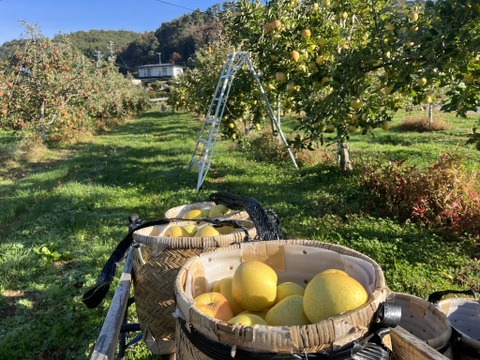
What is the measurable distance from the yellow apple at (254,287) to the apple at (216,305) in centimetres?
4

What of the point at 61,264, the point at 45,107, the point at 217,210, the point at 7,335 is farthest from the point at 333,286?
the point at 45,107

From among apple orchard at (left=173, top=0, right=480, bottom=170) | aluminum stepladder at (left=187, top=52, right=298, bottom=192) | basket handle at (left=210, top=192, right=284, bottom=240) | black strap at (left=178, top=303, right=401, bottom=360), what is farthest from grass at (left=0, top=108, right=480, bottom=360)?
black strap at (left=178, top=303, right=401, bottom=360)

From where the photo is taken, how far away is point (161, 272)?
145cm

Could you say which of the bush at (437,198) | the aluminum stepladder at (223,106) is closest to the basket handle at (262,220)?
the bush at (437,198)

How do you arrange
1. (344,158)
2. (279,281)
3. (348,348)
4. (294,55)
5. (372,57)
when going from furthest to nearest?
(344,158), (294,55), (372,57), (279,281), (348,348)

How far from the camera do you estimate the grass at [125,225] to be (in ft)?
10.4

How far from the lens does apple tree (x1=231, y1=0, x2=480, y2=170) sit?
8.60 feet

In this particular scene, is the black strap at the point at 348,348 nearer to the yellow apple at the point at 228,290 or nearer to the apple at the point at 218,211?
the yellow apple at the point at 228,290

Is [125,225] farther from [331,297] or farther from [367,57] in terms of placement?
[331,297]

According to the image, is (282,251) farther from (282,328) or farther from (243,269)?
(282,328)

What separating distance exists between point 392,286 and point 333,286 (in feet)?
8.63

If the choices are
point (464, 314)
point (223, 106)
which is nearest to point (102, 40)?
point (223, 106)

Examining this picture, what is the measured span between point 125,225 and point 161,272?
158 inches

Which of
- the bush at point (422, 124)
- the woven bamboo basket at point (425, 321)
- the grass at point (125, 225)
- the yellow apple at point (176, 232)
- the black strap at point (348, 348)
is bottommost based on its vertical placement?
the grass at point (125, 225)
